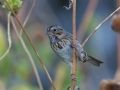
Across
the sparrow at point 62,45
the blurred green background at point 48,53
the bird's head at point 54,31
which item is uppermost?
the bird's head at point 54,31

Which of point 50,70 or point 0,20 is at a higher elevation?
point 0,20

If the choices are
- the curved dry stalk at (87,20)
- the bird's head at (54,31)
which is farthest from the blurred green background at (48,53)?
the bird's head at (54,31)

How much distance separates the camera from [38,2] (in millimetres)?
3420

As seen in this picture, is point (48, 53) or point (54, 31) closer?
point (54, 31)

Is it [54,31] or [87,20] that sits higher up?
[54,31]

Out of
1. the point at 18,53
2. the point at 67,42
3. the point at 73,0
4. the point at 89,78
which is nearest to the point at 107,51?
the point at 89,78

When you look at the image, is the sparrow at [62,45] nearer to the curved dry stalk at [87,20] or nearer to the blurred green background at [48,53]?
the blurred green background at [48,53]

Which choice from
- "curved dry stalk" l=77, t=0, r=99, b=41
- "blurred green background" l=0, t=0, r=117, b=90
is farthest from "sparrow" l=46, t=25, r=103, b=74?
"curved dry stalk" l=77, t=0, r=99, b=41

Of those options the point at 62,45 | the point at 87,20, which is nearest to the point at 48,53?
the point at 87,20

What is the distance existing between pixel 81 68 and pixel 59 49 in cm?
80

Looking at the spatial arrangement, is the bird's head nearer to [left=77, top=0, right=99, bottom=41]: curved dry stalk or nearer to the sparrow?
the sparrow

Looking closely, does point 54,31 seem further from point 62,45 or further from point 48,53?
point 48,53

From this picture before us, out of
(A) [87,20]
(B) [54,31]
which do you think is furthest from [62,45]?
(A) [87,20]

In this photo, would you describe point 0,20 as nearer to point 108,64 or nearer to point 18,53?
point 18,53
